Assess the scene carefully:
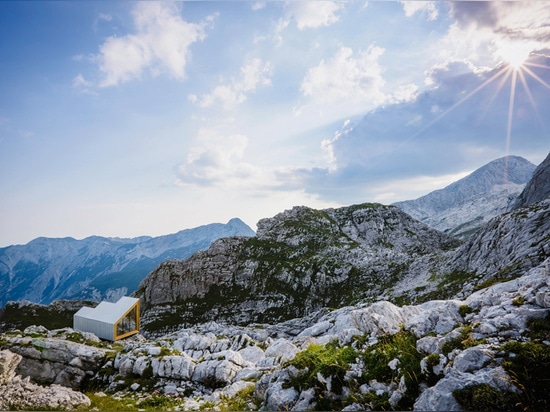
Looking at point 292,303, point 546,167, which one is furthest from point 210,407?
point 546,167

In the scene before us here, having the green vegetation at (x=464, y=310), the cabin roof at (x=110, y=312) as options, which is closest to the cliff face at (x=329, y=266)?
the green vegetation at (x=464, y=310)

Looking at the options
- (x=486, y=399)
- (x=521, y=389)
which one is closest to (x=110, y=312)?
(x=486, y=399)

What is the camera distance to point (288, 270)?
11075cm

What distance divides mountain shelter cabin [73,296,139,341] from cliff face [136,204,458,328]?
4686cm

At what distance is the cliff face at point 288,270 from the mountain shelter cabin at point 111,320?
46.9m

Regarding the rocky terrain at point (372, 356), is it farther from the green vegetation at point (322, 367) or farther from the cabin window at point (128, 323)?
the cabin window at point (128, 323)

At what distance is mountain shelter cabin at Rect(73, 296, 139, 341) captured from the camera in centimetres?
5341

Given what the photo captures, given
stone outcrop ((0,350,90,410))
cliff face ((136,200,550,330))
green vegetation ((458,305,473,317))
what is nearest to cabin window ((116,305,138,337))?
stone outcrop ((0,350,90,410))

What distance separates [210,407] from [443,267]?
76925 millimetres

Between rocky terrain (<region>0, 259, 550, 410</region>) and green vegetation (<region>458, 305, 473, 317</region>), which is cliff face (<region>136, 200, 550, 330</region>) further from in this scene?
rocky terrain (<region>0, 259, 550, 410</region>)

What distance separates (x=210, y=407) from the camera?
657 inches

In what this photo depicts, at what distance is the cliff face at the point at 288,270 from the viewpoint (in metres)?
96.9

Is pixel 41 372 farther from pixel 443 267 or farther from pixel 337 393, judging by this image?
pixel 443 267

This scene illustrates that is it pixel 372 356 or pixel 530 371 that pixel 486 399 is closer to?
pixel 530 371
